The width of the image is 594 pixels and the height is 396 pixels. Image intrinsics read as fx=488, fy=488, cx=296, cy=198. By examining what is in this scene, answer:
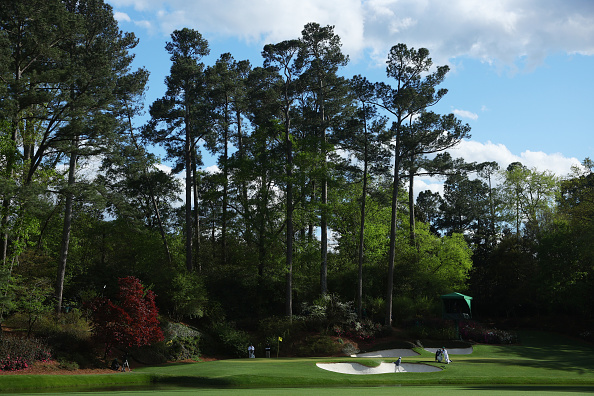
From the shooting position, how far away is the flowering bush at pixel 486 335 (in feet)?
110

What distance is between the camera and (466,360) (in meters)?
26.1

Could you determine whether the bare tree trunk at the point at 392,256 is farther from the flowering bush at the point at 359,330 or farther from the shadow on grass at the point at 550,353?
the shadow on grass at the point at 550,353

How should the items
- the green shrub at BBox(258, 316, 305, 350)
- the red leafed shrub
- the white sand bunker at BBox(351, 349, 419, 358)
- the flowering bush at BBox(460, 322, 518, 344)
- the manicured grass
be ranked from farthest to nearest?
the flowering bush at BBox(460, 322, 518, 344) → the green shrub at BBox(258, 316, 305, 350) → the white sand bunker at BBox(351, 349, 419, 358) → the red leafed shrub → the manicured grass

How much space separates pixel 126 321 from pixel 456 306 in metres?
22.1

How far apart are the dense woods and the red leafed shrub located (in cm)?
406

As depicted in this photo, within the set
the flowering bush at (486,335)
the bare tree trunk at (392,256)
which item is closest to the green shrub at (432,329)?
the flowering bush at (486,335)

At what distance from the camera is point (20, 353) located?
2209 centimetres

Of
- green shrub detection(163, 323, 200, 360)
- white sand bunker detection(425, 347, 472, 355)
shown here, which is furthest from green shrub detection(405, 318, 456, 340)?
green shrub detection(163, 323, 200, 360)

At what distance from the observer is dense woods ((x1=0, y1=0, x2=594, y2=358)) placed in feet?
94.3

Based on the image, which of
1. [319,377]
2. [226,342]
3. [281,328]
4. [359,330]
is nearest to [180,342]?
[226,342]

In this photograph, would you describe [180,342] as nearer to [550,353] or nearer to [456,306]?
[456,306]

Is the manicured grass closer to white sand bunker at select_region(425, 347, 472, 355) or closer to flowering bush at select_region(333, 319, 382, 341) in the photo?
white sand bunker at select_region(425, 347, 472, 355)

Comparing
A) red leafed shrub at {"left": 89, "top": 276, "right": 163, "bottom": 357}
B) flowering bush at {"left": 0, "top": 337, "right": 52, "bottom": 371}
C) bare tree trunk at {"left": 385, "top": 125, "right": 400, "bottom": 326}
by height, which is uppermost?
bare tree trunk at {"left": 385, "top": 125, "right": 400, "bottom": 326}

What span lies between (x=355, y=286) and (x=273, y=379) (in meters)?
19.1
